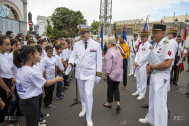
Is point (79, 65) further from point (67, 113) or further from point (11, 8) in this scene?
point (11, 8)

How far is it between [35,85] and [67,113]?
2.07m

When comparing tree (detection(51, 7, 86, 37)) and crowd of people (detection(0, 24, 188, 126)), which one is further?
tree (detection(51, 7, 86, 37))

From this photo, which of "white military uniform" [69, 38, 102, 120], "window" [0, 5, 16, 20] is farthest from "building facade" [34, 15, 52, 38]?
"white military uniform" [69, 38, 102, 120]

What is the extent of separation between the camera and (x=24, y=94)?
2.30m

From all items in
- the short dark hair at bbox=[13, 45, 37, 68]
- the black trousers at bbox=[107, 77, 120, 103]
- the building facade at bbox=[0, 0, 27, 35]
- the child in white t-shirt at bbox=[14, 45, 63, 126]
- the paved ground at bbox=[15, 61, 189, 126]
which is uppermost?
the building facade at bbox=[0, 0, 27, 35]

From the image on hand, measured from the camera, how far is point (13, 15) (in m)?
13.7

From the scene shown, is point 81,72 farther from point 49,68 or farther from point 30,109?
point 30,109

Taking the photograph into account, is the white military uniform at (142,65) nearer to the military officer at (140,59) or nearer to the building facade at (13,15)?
the military officer at (140,59)

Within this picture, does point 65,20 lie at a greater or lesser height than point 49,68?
greater

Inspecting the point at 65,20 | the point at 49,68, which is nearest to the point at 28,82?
the point at 49,68

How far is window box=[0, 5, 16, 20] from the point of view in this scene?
11919mm

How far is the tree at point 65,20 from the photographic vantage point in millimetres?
37147

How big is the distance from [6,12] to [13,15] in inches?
48.1

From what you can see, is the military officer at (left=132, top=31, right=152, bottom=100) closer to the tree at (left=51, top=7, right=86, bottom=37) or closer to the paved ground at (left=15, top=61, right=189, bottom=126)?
the paved ground at (left=15, top=61, right=189, bottom=126)
